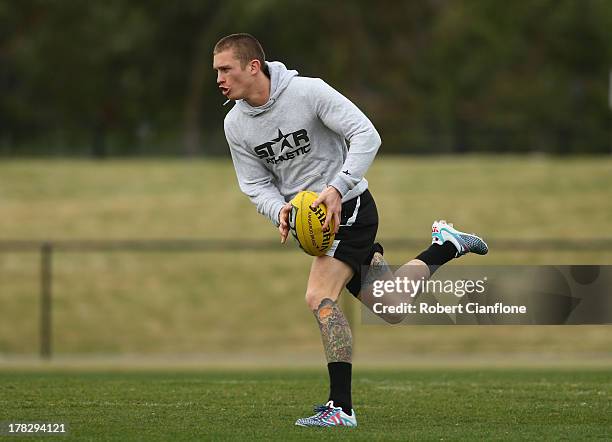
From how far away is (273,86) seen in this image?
7.27 m

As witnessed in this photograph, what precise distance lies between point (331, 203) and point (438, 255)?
138 centimetres

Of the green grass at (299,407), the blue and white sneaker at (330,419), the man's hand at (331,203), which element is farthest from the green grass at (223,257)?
the man's hand at (331,203)

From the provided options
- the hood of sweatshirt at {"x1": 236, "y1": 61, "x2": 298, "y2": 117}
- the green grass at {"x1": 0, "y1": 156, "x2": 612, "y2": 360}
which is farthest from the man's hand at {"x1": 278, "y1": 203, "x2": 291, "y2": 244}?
the green grass at {"x1": 0, "y1": 156, "x2": 612, "y2": 360}

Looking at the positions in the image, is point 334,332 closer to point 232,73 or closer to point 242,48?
point 232,73

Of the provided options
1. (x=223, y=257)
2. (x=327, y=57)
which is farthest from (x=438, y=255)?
(x=327, y=57)

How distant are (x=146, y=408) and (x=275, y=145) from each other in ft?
6.41

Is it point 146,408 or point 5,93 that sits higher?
point 5,93

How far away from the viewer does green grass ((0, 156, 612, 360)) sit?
20.8 metres

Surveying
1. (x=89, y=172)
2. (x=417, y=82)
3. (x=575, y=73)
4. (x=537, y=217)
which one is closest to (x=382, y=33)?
(x=417, y=82)

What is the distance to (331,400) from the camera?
705cm

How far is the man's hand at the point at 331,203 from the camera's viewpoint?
23.0 feet

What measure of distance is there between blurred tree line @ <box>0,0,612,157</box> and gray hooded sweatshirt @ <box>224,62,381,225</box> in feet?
142

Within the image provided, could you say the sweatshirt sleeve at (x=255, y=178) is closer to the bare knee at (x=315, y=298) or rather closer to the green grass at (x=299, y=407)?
the bare knee at (x=315, y=298)

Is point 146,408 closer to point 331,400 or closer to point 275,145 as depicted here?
point 331,400
